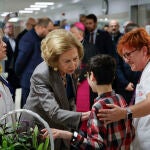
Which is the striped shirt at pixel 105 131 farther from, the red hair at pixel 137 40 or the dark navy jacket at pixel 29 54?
the dark navy jacket at pixel 29 54

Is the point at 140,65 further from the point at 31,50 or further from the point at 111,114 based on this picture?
the point at 31,50

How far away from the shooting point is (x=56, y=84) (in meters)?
1.85

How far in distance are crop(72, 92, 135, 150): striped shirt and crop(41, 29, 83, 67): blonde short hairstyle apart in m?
0.34

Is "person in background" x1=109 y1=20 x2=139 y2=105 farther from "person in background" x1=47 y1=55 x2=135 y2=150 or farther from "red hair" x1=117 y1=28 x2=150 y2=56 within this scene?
"person in background" x1=47 y1=55 x2=135 y2=150

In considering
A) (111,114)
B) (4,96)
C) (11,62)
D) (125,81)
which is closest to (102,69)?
(111,114)

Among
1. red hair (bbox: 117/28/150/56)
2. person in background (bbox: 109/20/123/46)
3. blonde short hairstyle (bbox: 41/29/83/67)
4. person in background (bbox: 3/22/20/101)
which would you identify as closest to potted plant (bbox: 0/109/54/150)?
blonde short hairstyle (bbox: 41/29/83/67)

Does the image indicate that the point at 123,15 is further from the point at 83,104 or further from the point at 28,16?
the point at 83,104

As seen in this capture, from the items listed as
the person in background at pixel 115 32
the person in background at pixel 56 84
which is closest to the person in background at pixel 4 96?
the person in background at pixel 56 84

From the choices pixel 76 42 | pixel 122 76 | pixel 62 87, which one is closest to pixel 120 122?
pixel 62 87

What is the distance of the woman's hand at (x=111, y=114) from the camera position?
5.11ft

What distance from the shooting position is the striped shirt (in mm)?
1575

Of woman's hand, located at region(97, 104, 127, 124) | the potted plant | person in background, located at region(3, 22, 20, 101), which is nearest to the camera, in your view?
the potted plant

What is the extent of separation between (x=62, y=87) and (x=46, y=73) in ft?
0.39

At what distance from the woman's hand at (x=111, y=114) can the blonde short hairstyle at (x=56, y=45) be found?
41 centimetres
